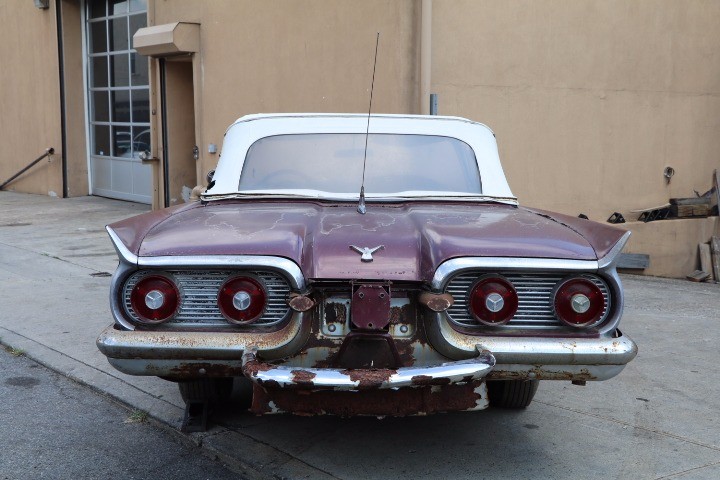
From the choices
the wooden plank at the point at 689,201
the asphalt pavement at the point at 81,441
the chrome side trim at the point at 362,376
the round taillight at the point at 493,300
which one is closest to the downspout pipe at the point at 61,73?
the wooden plank at the point at 689,201

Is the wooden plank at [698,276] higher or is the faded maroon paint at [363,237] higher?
the faded maroon paint at [363,237]

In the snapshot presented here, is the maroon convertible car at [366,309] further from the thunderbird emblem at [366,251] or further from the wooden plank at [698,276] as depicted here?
the wooden plank at [698,276]

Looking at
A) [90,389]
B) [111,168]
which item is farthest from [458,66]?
[111,168]

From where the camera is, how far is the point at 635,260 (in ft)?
34.4

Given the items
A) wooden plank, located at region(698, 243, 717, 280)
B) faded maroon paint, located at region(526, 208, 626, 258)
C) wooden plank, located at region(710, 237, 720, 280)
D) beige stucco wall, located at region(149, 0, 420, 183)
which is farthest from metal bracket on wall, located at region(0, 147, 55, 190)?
faded maroon paint, located at region(526, 208, 626, 258)

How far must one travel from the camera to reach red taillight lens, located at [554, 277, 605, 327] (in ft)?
12.0

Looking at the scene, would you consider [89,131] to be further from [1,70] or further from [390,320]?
[390,320]

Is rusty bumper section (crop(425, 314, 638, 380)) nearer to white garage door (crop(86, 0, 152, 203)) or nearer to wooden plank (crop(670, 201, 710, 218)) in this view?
wooden plank (crop(670, 201, 710, 218))

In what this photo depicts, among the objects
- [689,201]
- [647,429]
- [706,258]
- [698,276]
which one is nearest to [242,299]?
[647,429]

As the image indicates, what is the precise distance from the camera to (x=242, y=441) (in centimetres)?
434

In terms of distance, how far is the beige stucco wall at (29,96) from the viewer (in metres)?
16.7

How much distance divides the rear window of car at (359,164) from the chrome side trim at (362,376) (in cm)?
157

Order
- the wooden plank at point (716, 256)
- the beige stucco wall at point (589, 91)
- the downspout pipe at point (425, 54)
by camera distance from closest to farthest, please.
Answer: the downspout pipe at point (425, 54) < the beige stucco wall at point (589, 91) < the wooden plank at point (716, 256)

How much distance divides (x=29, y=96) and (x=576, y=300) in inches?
624
